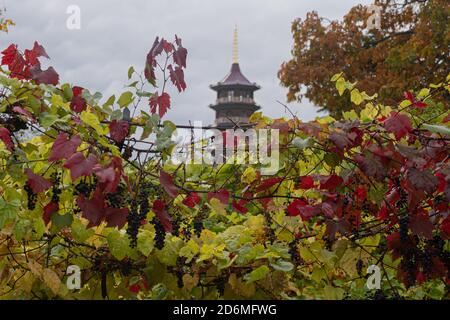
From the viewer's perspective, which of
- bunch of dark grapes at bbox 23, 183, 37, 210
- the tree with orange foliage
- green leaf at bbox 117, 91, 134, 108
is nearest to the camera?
bunch of dark grapes at bbox 23, 183, 37, 210

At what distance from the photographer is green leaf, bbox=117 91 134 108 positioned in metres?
2.43

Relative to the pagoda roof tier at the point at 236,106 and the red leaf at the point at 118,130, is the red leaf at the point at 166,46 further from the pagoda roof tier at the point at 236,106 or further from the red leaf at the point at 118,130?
the pagoda roof tier at the point at 236,106

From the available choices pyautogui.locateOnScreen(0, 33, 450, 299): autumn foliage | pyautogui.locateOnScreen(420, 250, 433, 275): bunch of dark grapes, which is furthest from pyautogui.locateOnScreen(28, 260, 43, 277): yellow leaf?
pyautogui.locateOnScreen(420, 250, 433, 275): bunch of dark grapes

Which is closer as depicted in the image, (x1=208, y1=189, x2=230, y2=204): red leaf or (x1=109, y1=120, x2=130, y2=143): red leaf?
(x1=109, y1=120, x2=130, y2=143): red leaf

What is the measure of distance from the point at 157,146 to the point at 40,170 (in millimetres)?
504

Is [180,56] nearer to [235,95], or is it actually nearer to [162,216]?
[162,216]

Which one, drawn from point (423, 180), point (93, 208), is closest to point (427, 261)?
point (423, 180)

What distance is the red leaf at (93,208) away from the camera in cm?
216

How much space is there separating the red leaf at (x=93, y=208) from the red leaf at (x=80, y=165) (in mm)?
172

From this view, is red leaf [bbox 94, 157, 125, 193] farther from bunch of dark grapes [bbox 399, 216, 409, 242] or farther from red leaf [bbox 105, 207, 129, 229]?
bunch of dark grapes [bbox 399, 216, 409, 242]

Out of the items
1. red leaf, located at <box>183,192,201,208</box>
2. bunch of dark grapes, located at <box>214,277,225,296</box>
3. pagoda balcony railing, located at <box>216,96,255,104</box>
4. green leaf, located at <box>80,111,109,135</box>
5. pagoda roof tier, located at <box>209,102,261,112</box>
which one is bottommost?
bunch of dark grapes, located at <box>214,277,225,296</box>
